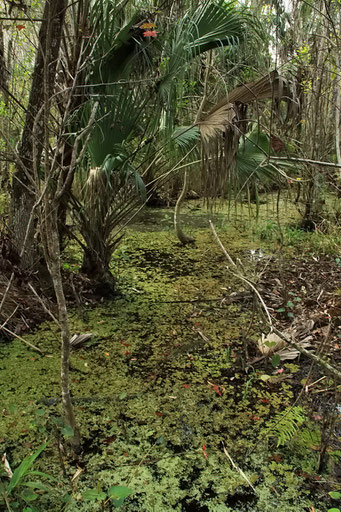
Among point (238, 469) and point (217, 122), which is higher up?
point (217, 122)

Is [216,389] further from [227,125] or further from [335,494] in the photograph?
[227,125]

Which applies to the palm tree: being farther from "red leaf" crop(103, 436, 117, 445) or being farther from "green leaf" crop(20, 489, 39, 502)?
"green leaf" crop(20, 489, 39, 502)

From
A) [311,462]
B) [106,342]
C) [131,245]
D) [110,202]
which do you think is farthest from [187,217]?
[311,462]

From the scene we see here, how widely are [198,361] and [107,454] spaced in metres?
0.77

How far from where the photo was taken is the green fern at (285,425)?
5.33 feet

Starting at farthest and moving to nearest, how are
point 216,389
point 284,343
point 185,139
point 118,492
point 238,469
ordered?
point 185,139 < point 284,343 < point 216,389 < point 238,469 < point 118,492

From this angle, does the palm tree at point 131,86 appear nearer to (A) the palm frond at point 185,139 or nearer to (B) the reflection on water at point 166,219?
(A) the palm frond at point 185,139

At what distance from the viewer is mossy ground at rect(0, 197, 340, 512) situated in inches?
55.9

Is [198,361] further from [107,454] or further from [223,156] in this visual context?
[223,156]

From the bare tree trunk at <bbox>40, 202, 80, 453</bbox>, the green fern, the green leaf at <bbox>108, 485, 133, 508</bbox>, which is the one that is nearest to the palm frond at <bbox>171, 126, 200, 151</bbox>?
the bare tree trunk at <bbox>40, 202, 80, 453</bbox>

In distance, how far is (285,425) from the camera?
1.68m

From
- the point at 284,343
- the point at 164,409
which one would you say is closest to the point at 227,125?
the point at 284,343

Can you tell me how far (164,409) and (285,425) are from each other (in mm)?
514

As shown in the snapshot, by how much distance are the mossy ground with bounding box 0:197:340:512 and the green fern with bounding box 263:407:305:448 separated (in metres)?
0.03
